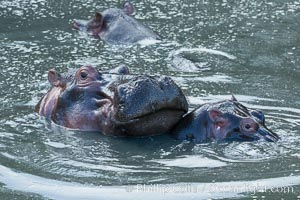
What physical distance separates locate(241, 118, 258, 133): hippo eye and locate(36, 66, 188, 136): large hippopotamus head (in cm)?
34

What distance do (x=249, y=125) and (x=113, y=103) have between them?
0.78m

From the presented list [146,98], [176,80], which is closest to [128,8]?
[176,80]

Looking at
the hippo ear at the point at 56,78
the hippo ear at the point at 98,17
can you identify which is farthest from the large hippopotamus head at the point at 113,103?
the hippo ear at the point at 98,17

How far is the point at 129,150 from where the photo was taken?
15.9ft

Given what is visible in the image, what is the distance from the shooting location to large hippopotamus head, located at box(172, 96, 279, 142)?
4941 millimetres

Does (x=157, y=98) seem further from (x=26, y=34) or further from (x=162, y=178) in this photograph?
(x=26, y=34)

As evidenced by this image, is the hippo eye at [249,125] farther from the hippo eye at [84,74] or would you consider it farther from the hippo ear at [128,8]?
the hippo ear at [128,8]

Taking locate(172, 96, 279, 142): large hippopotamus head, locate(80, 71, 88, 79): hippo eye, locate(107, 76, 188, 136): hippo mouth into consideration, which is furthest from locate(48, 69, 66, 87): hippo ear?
locate(172, 96, 279, 142): large hippopotamus head

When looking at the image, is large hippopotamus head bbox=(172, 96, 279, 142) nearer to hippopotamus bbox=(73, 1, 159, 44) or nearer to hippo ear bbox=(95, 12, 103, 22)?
hippopotamus bbox=(73, 1, 159, 44)

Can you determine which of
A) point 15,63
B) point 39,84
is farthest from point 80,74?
point 15,63

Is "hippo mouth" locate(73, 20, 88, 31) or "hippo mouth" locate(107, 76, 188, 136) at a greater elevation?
"hippo mouth" locate(107, 76, 188, 136)

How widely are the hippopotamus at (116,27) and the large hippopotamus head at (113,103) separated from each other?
2259 millimetres

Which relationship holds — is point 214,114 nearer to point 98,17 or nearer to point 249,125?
point 249,125

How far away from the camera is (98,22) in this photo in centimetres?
820
